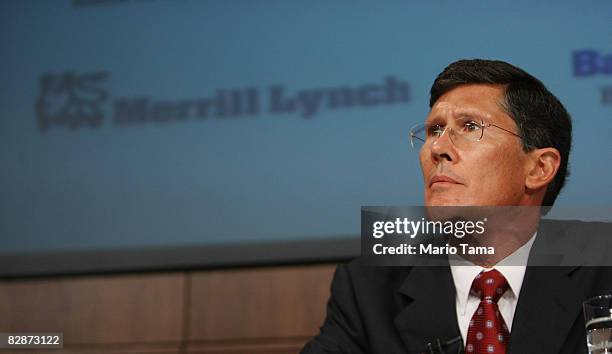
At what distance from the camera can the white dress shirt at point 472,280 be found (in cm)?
178

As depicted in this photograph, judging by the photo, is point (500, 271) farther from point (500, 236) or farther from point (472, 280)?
point (500, 236)

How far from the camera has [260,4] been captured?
3305 millimetres

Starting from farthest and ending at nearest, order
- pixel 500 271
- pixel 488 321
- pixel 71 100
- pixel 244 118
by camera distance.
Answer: pixel 71 100 → pixel 244 118 → pixel 500 271 → pixel 488 321

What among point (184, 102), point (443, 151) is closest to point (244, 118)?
point (184, 102)

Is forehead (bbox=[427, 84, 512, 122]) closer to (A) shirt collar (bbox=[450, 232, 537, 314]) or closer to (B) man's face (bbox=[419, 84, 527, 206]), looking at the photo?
(B) man's face (bbox=[419, 84, 527, 206])

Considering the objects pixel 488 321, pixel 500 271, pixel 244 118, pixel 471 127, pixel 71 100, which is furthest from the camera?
pixel 71 100

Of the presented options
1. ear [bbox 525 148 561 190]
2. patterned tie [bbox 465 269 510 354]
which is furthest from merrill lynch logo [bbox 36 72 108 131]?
patterned tie [bbox 465 269 510 354]

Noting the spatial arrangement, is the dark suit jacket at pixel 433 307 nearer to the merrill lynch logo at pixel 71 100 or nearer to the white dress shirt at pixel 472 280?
the white dress shirt at pixel 472 280

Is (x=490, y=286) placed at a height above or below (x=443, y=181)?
below

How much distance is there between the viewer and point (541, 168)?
205cm

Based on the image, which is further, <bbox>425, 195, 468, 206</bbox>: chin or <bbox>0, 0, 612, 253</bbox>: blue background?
<bbox>0, 0, 612, 253</bbox>: blue background

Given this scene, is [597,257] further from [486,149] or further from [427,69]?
[427,69]

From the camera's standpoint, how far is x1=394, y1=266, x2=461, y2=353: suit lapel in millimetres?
1776

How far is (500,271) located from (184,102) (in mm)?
1746
